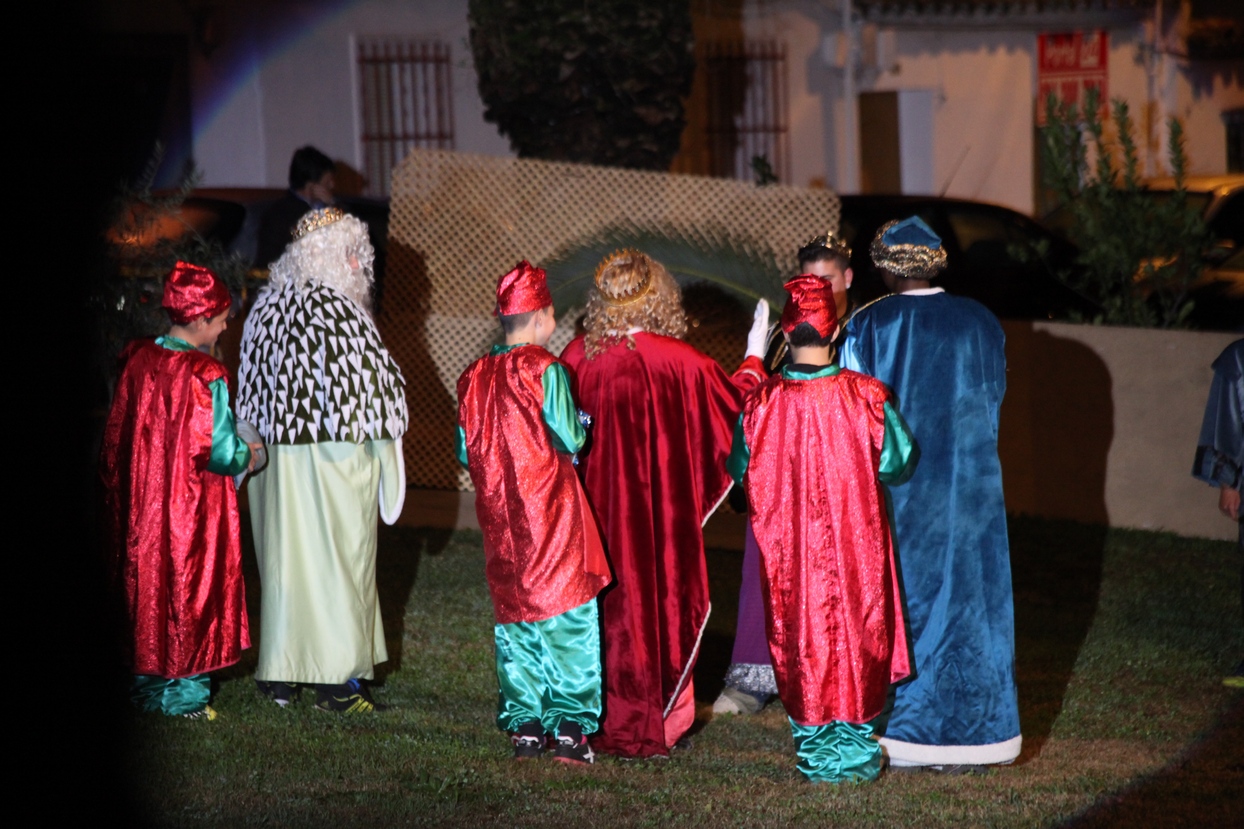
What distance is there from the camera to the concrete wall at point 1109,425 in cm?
882

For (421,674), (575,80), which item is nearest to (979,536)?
(421,674)

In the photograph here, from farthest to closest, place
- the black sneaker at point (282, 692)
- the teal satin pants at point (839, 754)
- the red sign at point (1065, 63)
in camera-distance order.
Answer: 1. the red sign at point (1065, 63)
2. the black sneaker at point (282, 692)
3. the teal satin pants at point (839, 754)

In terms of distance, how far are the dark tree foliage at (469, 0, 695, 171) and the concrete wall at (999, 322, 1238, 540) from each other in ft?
9.67

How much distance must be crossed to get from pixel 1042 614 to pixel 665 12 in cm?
523

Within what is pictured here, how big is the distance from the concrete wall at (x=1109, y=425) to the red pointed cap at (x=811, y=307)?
186 inches

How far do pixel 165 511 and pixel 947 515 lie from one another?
2700 millimetres

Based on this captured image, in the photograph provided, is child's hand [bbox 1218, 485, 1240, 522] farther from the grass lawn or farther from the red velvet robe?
the red velvet robe

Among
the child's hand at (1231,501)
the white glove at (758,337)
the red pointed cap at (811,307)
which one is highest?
the red pointed cap at (811,307)

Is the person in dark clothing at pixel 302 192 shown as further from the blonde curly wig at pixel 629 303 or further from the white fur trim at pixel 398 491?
the blonde curly wig at pixel 629 303

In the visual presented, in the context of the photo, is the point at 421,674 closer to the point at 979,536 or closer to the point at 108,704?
the point at 108,704

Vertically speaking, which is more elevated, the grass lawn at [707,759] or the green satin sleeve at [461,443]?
the green satin sleeve at [461,443]

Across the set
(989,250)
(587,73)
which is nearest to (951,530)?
(587,73)

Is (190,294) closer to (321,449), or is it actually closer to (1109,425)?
(321,449)

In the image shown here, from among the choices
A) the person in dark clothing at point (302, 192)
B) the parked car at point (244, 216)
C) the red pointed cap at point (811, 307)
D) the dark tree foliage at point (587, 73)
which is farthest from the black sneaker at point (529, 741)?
the dark tree foliage at point (587, 73)
